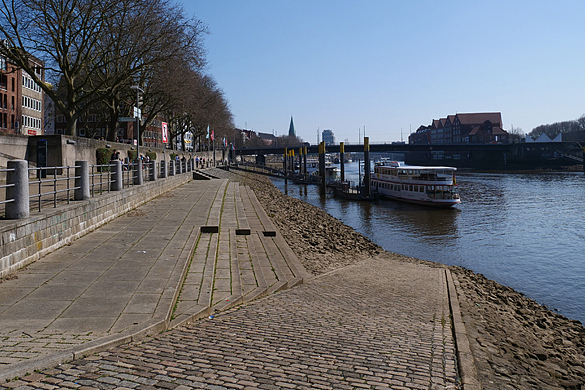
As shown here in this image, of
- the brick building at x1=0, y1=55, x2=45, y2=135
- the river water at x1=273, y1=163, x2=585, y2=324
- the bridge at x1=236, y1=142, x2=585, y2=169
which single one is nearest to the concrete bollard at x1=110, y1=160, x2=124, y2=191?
the river water at x1=273, y1=163, x2=585, y2=324

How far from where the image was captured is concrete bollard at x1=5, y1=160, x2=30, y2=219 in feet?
30.5

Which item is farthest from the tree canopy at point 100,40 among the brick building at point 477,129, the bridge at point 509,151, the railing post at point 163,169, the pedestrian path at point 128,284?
the brick building at point 477,129

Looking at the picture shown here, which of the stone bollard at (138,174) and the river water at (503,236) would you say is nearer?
the river water at (503,236)

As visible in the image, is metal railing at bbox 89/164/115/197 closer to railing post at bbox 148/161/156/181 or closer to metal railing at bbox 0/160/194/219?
metal railing at bbox 0/160/194/219

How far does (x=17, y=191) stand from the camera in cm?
934

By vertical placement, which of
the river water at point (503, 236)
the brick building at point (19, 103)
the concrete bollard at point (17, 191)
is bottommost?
the river water at point (503, 236)

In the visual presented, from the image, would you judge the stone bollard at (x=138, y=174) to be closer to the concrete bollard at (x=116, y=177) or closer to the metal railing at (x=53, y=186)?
the metal railing at (x=53, y=186)

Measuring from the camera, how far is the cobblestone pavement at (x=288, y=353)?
16.7 feet

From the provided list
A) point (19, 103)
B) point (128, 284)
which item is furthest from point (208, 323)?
point (19, 103)

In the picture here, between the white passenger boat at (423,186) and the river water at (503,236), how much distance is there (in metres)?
1.00

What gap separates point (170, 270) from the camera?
31.7 ft

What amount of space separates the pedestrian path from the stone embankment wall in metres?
0.22

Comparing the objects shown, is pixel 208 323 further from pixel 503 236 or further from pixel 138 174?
pixel 503 236

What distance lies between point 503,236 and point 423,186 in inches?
692
